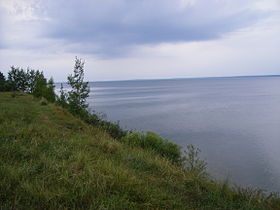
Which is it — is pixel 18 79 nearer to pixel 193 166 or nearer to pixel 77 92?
pixel 77 92

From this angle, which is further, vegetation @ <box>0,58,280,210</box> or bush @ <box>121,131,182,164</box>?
bush @ <box>121,131,182,164</box>

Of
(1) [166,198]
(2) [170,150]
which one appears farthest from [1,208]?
(2) [170,150]

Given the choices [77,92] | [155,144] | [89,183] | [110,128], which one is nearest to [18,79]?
[77,92]

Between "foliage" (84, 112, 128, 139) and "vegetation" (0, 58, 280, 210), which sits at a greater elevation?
"vegetation" (0, 58, 280, 210)

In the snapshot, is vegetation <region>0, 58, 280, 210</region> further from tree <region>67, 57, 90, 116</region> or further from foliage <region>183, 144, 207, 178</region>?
tree <region>67, 57, 90, 116</region>

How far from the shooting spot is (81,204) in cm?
284

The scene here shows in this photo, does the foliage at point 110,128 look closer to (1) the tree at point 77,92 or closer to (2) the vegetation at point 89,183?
(1) the tree at point 77,92

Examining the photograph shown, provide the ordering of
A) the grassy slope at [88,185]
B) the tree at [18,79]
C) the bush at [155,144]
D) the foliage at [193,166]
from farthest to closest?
the tree at [18,79], the bush at [155,144], the foliage at [193,166], the grassy slope at [88,185]

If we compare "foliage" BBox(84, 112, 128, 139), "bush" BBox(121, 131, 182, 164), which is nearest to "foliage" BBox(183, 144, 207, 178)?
"bush" BBox(121, 131, 182, 164)

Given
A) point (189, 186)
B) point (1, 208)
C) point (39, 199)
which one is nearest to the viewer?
point (1, 208)

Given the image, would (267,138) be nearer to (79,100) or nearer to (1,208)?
(79,100)

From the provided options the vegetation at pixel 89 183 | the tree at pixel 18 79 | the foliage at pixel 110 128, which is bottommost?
the foliage at pixel 110 128

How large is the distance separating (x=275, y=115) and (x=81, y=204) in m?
34.9

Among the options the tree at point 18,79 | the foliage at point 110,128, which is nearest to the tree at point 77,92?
the foliage at point 110,128
